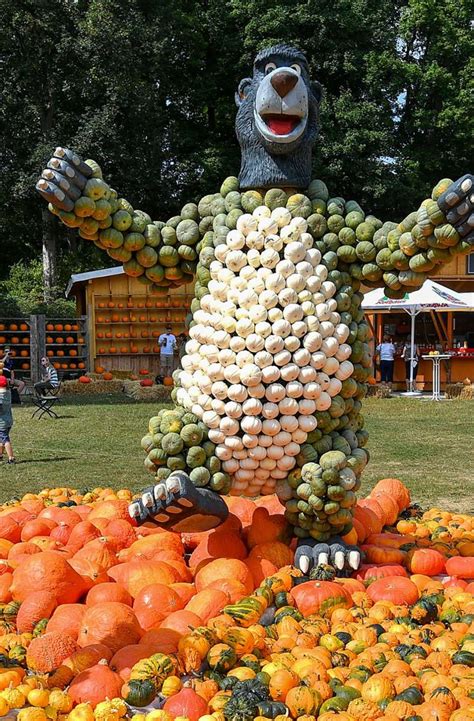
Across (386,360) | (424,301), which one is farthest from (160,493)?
(386,360)

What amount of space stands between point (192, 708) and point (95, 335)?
774 inches

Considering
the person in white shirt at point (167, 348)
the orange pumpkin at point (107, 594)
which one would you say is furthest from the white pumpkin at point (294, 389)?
the person in white shirt at point (167, 348)

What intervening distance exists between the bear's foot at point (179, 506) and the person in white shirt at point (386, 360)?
1592 centimetres

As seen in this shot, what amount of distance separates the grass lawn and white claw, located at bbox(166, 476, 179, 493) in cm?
373

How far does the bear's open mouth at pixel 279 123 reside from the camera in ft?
14.9

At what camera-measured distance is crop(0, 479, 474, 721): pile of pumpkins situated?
3.04 m

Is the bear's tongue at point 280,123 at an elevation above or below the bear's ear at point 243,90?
below

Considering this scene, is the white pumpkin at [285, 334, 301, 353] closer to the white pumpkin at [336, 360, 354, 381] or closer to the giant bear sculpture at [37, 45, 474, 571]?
the giant bear sculpture at [37, 45, 474, 571]

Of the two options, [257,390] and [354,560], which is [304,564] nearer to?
[354,560]

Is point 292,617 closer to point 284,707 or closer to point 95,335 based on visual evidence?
point 284,707

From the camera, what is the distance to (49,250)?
86.1ft

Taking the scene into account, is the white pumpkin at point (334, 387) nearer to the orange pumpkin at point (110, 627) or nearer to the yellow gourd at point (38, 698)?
the orange pumpkin at point (110, 627)

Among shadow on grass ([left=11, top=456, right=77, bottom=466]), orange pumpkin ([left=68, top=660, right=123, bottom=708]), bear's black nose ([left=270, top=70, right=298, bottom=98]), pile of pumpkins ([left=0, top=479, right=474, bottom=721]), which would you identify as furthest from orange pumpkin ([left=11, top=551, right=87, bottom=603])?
shadow on grass ([left=11, top=456, right=77, bottom=466])

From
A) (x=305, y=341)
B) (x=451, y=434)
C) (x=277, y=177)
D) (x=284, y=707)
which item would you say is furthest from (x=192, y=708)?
(x=451, y=434)
